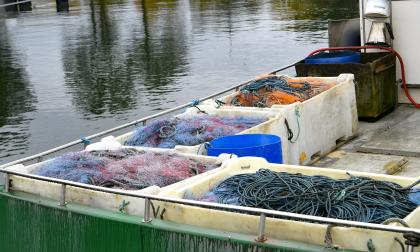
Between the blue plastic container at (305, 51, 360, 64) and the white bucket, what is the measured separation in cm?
65

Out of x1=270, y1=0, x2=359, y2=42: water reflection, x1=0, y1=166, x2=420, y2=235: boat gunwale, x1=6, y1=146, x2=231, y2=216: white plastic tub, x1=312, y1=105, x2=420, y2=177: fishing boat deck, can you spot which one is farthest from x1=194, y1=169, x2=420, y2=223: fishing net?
x1=270, y1=0, x2=359, y2=42: water reflection

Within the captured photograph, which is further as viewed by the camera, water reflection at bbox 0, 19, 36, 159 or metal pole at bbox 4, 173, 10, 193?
water reflection at bbox 0, 19, 36, 159

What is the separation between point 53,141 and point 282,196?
9.64m

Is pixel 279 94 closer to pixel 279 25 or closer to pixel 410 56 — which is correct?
pixel 410 56

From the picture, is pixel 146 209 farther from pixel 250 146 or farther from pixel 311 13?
pixel 311 13

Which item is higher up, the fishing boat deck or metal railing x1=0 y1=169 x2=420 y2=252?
metal railing x1=0 y1=169 x2=420 y2=252

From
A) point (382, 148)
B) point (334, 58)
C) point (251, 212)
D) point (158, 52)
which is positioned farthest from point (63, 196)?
point (158, 52)

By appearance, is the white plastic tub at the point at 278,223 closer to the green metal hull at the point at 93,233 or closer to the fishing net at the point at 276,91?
the green metal hull at the point at 93,233

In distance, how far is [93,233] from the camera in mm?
4953

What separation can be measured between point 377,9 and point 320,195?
16.0 ft

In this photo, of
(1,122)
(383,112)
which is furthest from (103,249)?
(1,122)

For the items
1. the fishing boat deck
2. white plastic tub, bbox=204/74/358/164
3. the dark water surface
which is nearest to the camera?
the fishing boat deck

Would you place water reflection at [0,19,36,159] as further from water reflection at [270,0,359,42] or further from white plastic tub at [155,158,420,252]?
water reflection at [270,0,359,42]

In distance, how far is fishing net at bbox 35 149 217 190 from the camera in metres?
5.37
